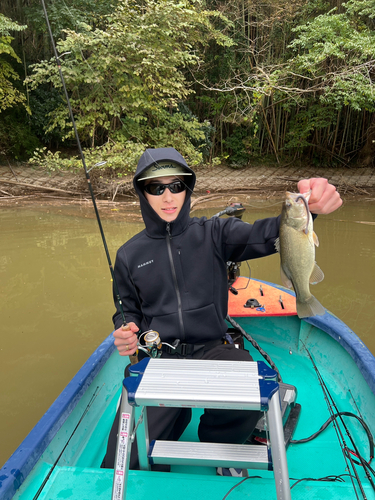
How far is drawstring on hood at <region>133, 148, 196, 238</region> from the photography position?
1.95 meters

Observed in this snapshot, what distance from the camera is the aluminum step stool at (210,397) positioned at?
3.56 feet

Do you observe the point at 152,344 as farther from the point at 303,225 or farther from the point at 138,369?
the point at 303,225

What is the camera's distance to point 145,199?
203cm

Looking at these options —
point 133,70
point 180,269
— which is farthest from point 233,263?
point 133,70

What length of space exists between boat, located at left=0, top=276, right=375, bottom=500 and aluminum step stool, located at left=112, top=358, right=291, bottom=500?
240 millimetres

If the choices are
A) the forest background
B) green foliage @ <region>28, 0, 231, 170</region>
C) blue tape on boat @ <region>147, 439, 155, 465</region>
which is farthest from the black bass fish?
the forest background

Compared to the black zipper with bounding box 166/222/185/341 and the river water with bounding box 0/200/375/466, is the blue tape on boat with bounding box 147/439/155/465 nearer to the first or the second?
the black zipper with bounding box 166/222/185/341

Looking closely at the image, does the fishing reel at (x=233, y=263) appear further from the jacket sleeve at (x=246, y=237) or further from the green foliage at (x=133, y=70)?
the green foliage at (x=133, y=70)

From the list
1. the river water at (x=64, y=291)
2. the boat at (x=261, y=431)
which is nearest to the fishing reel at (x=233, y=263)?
the boat at (x=261, y=431)

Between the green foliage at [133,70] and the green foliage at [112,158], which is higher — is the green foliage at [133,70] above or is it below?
above

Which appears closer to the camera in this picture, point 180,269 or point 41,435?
point 41,435

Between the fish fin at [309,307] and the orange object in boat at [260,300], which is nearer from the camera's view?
the fish fin at [309,307]

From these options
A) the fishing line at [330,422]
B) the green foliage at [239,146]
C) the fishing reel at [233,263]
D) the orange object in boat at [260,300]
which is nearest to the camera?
the fishing line at [330,422]

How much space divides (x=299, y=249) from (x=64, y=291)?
15.1 ft
